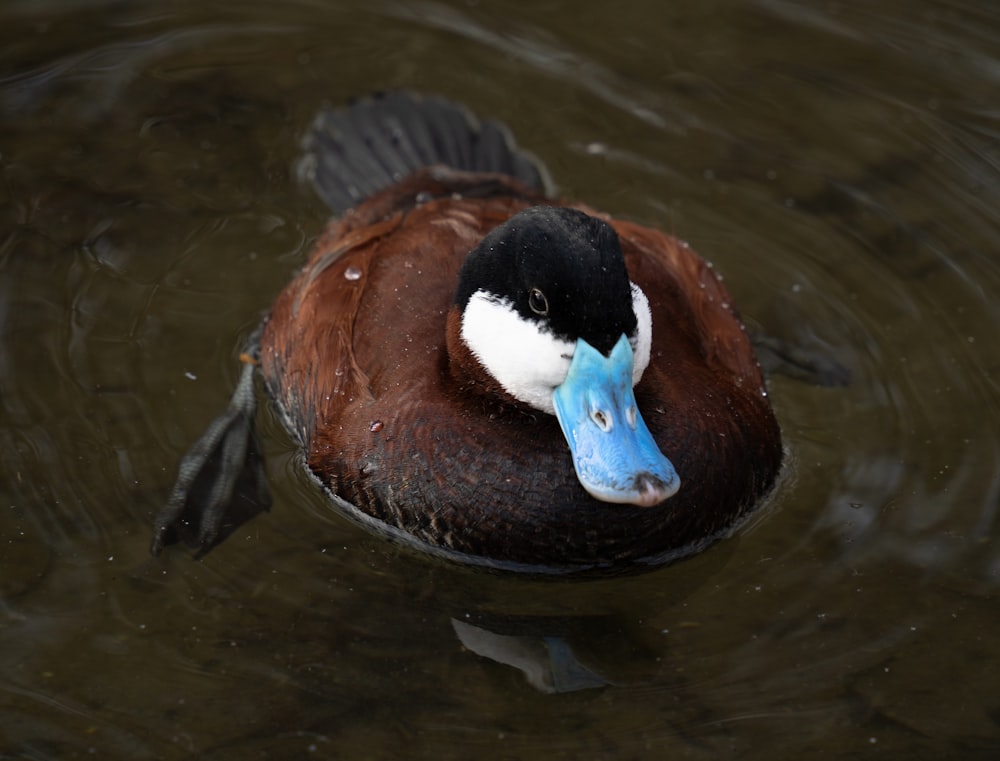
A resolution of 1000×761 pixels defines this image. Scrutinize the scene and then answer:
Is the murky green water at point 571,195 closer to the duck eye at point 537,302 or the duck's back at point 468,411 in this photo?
the duck's back at point 468,411

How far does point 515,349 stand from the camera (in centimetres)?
431

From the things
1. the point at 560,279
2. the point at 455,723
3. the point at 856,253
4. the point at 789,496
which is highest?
the point at 560,279

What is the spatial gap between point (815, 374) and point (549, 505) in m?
1.65

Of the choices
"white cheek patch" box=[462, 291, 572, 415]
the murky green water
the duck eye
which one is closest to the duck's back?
"white cheek patch" box=[462, 291, 572, 415]

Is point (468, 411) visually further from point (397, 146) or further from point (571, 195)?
point (571, 195)

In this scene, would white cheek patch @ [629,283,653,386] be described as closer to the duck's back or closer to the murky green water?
the duck's back

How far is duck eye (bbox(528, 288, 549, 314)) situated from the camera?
4.17 m

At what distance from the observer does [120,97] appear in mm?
6855

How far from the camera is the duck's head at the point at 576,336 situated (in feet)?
13.4

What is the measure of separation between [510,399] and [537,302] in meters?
0.41

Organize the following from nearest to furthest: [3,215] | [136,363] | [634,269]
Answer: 1. [634,269]
2. [136,363]
3. [3,215]

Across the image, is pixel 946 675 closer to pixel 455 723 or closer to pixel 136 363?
pixel 455 723

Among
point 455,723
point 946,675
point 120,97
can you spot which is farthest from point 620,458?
point 120,97

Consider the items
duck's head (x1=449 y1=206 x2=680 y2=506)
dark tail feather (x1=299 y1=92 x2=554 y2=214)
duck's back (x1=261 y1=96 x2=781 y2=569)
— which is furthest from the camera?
dark tail feather (x1=299 y1=92 x2=554 y2=214)
